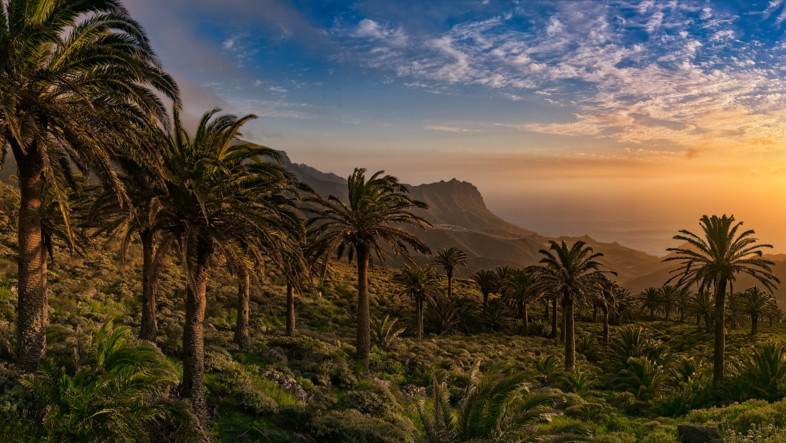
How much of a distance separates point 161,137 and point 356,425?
1001 centimetres

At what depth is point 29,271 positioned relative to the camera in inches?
406

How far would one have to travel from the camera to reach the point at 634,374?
76.8 ft

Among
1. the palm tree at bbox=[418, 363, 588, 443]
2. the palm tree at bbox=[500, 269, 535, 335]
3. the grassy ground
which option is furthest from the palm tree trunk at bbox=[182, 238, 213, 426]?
the palm tree at bbox=[500, 269, 535, 335]

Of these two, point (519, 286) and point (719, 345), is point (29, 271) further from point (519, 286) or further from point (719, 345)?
point (519, 286)

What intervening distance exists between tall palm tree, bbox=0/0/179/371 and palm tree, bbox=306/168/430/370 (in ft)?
32.4

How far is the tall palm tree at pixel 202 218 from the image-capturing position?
1126 centimetres

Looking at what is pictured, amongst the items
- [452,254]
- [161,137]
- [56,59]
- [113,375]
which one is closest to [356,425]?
[113,375]

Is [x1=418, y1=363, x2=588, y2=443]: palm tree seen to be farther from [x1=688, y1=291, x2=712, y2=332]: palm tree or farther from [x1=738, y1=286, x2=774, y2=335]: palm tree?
[x1=738, y1=286, x2=774, y2=335]: palm tree

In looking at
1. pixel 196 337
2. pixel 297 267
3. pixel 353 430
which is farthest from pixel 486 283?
pixel 196 337

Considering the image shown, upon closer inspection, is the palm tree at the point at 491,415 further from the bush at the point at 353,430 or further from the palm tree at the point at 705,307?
the palm tree at the point at 705,307

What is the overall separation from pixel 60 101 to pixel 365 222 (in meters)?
13.0

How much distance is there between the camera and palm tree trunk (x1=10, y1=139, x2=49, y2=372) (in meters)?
10.2

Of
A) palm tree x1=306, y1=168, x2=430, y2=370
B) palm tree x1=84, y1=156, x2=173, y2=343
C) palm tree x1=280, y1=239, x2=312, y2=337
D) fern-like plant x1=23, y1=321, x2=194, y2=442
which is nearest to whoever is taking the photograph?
fern-like plant x1=23, y1=321, x2=194, y2=442

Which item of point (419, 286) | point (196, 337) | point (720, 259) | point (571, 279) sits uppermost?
point (720, 259)
